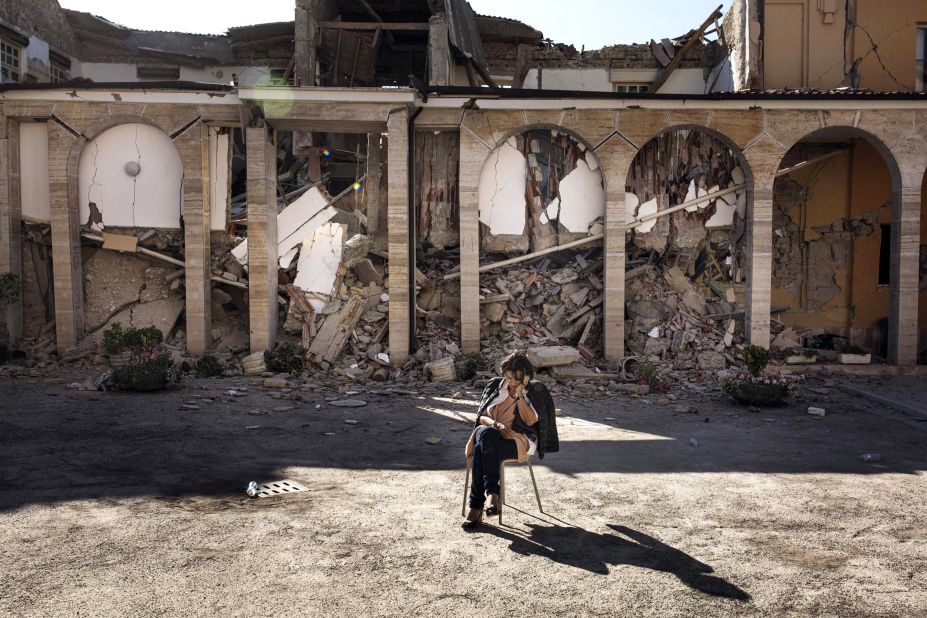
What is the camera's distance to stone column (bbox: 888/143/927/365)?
14234 mm

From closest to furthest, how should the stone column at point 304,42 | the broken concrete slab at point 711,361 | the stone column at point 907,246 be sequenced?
the broken concrete slab at point 711,361 → the stone column at point 907,246 → the stone column at point 304,42

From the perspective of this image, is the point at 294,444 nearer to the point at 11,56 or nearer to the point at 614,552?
the point at 614,552

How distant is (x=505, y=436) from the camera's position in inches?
222

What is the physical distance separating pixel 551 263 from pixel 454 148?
3258 mm

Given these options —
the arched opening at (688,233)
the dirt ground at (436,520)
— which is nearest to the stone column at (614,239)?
the arched opening at (688,233)

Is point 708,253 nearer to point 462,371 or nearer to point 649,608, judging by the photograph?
point 462,371

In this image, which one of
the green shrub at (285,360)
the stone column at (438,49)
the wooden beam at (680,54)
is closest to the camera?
the green shrub at (285,360)

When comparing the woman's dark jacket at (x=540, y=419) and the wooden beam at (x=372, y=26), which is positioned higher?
the wooden beam at (x=372, y=26)

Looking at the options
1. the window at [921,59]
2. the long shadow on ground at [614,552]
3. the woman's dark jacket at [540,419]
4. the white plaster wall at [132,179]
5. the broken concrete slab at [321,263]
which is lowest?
the long shadow on ground at [614,552]

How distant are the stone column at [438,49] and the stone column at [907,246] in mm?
10532

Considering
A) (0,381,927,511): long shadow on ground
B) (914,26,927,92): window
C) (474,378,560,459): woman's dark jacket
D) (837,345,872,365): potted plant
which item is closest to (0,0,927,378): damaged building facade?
(914,26,927,92): window

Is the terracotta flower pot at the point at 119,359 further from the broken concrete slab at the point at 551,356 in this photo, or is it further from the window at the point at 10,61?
the window at the point at 10,61

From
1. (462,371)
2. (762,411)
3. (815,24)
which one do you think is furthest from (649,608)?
(815,24)

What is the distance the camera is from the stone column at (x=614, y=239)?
1424 centimetres
